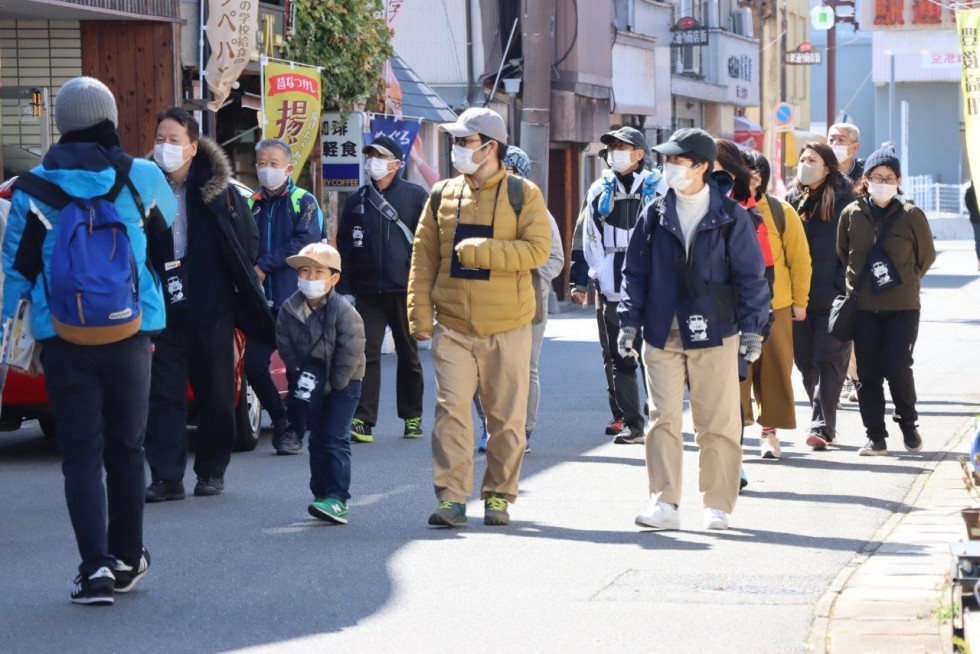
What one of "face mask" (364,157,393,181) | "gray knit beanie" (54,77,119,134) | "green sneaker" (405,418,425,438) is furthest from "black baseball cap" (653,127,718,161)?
"green sneaker" (405,418,425,438)

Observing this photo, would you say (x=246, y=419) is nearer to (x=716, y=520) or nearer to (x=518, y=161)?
(x=518, y=161)

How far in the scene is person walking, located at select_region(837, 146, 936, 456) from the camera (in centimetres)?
1143

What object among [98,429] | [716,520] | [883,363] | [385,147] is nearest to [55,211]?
[98,429]

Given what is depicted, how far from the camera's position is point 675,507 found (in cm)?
876

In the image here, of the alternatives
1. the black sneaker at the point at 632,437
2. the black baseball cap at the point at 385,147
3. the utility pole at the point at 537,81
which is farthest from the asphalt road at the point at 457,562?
the utility pole at the point at 537,81

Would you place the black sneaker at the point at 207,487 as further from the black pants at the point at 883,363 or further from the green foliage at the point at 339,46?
the green foliage at the point at 339,46

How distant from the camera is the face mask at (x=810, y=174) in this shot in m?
11.8

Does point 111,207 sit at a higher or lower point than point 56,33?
lower

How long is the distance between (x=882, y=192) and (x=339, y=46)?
33.4 feet

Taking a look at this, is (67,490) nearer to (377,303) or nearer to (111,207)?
(111,207)

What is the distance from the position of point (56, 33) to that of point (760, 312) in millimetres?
10260

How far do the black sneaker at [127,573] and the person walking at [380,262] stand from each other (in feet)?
16.7

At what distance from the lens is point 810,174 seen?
38.9ft

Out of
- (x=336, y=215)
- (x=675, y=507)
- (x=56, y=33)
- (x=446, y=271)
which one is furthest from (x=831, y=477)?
(x=336, y=215)
